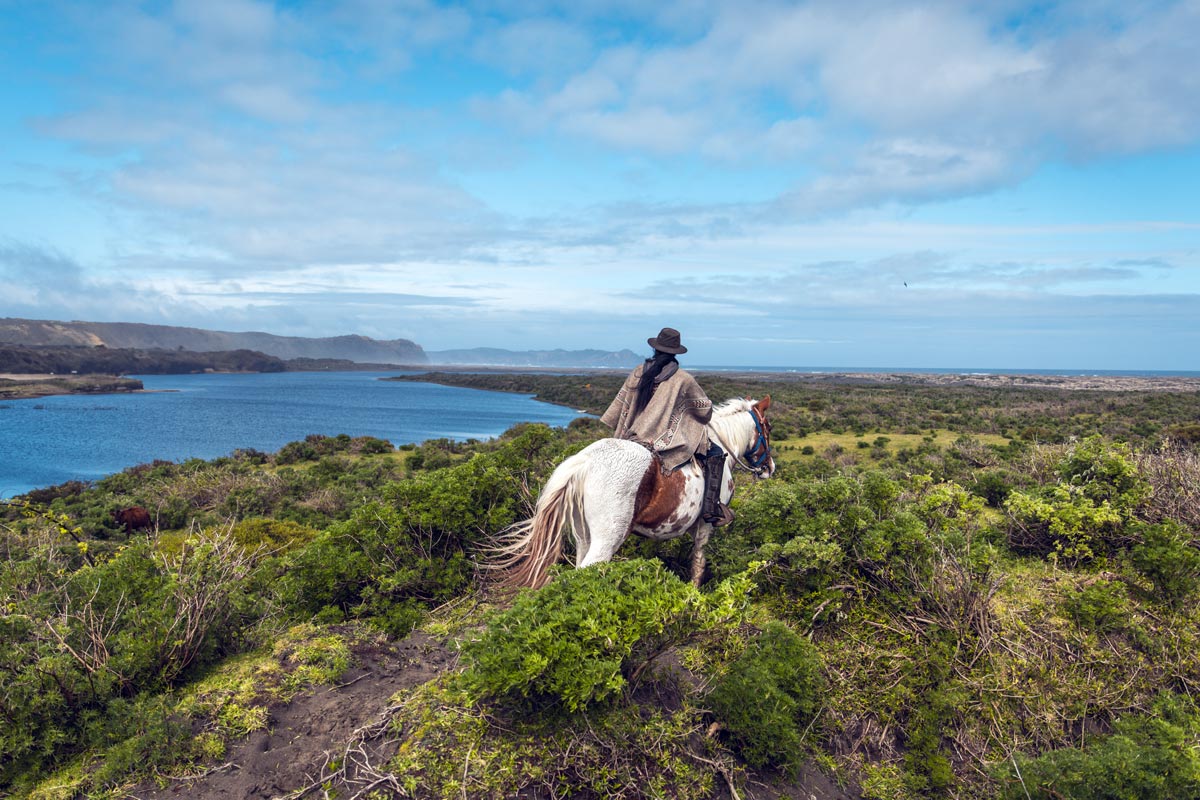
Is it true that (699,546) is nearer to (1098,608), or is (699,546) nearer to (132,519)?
(1098,608)

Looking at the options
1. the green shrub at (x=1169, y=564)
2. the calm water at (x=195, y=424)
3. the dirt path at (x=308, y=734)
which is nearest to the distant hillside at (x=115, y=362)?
the calm water at (x=195, y=424)

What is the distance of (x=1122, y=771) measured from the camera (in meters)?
3.57

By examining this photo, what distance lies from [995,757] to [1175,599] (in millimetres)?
2777

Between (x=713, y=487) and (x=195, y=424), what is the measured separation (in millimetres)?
50780

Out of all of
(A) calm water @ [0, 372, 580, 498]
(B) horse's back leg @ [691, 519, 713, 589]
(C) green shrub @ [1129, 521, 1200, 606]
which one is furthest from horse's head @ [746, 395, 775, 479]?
(A) calm water @ [0, 372, 580, 498]

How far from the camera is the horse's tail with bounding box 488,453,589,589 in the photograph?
17.9 feet

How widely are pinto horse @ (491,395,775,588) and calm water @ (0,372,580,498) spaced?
2112cm

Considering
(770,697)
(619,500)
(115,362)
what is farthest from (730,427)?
(115,362)

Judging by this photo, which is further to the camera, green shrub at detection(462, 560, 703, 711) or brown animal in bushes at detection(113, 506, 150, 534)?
brown animal in bushes at detection(113, 506, 150, 534)

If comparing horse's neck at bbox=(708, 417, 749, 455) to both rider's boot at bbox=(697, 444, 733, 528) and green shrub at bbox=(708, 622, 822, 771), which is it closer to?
rider's boot at bbox=(697, 444, 733, 528)

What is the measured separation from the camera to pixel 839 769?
4285mm

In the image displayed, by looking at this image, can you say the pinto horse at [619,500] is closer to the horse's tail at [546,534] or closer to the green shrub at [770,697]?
the horse's tail at [546,534]

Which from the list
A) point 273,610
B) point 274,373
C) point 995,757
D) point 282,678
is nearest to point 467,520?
point 273,610

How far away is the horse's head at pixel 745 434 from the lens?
6.08m
